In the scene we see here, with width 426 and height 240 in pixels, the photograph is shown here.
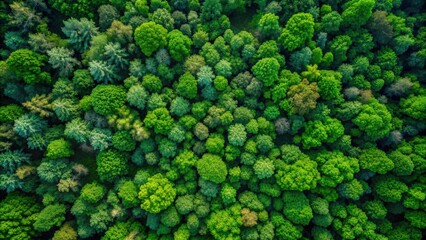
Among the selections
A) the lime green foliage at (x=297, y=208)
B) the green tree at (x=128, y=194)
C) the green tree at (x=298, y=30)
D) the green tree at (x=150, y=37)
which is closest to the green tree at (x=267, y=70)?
the green tree at (x=298, y=30)

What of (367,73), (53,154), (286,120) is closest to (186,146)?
(286,120)

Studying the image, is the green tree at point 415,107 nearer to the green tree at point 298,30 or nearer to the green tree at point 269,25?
the green tree at point 298,30

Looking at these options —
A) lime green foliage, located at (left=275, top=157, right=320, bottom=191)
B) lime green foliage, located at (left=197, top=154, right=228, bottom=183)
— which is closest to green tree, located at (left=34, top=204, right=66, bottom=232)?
lime green foliage, located at (left=197, top=154, right=228, bottom=183)

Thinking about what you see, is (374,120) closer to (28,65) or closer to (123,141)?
(123,141)

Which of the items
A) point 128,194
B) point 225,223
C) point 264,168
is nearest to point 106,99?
point 128,194

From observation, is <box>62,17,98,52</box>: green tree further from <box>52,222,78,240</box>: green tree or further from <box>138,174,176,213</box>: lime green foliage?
<box>52,222,78,240</box>: green tree
